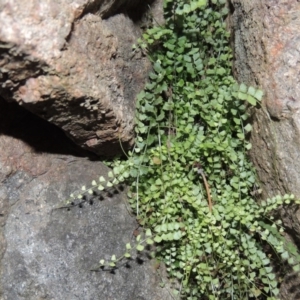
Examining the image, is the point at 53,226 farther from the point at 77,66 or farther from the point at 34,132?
the point at 77,66

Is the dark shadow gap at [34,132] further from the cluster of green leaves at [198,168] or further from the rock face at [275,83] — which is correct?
the rock face at [275,83]

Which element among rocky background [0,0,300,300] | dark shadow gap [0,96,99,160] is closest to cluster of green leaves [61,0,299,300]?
rocky background [0,0,300,300]

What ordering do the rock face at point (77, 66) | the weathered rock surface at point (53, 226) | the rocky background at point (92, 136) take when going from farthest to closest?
the weathered rock surface at point (53, 226)
the rocky background at point (92, 136)
the rock face at point (77, 66)

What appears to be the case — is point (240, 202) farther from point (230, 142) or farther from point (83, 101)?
point (83, 101)

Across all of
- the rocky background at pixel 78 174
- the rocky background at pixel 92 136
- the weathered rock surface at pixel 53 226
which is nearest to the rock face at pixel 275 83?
the rocky background at pixel 92 136

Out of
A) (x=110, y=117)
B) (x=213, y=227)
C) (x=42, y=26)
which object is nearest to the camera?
(x=42, y=26)

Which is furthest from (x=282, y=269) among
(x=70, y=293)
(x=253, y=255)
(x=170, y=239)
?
(x=70, y=293)
